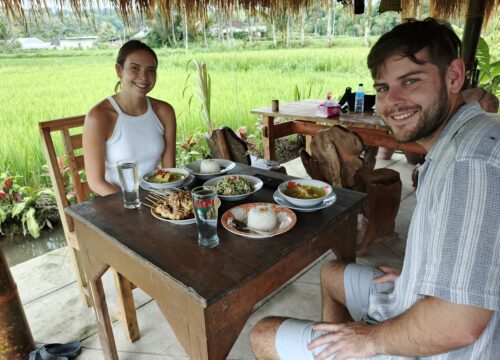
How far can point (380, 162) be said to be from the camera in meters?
4.69

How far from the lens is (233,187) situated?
1446 millimetres

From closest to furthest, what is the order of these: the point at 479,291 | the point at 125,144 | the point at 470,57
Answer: the point at 479,291
the point at 125,144
the point at 470,57

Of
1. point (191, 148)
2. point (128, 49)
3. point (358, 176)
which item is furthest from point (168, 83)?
point (358, 176)

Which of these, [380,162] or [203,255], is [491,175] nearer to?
[203,255]

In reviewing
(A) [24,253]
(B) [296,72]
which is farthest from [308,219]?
(B) [296,72]

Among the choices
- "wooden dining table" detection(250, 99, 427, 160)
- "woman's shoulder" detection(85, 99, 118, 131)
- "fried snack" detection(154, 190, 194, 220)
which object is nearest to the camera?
→ "fried snack" detection(154, 190, 194, 220)

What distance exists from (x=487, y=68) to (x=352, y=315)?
16.4ft

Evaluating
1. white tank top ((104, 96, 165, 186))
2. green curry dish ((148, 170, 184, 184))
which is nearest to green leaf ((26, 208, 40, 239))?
white tank top ((104, 96, 165, 186))

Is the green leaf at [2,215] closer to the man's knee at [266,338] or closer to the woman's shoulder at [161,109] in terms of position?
the woman's shoulder at [161,109]

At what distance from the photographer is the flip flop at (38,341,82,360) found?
1.63 metres

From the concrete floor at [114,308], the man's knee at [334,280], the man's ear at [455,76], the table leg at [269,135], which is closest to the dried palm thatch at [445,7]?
the table leg at [269,135]

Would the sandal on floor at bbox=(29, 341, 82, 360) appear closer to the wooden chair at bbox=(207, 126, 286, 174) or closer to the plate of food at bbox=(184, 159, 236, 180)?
the plate of food at bbox=(184, 159, 236, 180)

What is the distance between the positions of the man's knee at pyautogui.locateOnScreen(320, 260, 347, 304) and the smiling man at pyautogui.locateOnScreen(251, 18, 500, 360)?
0.38 ft

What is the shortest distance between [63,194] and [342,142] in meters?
1.76
